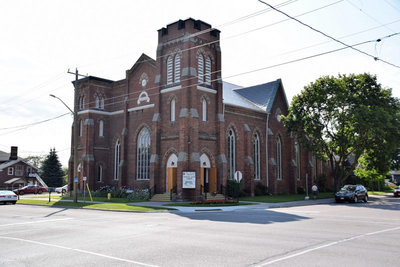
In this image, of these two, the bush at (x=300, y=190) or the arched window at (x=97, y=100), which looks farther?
the bush at (x=300, y=190)

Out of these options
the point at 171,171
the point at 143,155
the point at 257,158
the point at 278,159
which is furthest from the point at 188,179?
the point at 278,159

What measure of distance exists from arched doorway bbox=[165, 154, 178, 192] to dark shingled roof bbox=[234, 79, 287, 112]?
1344 cm

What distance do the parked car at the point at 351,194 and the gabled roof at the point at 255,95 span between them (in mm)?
12231

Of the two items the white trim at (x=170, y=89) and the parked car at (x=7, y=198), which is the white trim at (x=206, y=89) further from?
the parked car at (x=7, y=198)

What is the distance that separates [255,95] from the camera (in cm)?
4162

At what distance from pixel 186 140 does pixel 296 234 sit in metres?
17.8

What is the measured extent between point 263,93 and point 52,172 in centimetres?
4413

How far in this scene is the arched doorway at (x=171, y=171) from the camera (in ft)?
99.6

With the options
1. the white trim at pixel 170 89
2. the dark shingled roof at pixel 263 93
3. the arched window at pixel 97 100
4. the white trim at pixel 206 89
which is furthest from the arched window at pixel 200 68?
the arched window at pixel 97 100

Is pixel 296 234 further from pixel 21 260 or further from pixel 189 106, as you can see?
pixel 189 106

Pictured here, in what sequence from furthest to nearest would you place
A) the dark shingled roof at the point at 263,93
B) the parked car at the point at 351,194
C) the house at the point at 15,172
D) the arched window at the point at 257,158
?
the house at the point at 15,172 < the dark shingled roof at the point at 263,93 < the arched window at the point at 257,158 < the parked car at the point at 351,194

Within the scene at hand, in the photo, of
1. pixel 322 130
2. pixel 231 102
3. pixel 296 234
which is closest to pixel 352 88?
pixel 322 130

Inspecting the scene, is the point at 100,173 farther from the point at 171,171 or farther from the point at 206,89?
the point at 206,89

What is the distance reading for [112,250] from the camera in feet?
29.7
